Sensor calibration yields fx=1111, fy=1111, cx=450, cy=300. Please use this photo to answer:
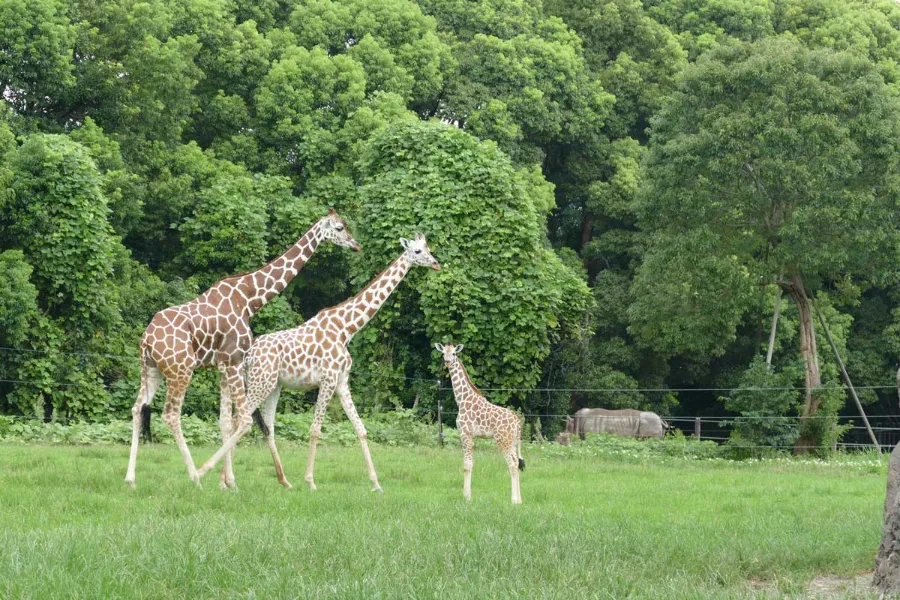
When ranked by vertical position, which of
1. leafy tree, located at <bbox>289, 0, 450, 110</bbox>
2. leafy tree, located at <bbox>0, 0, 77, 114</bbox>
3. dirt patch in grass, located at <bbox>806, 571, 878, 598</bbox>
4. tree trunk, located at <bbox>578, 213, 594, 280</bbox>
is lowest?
dirt patch in grass, located at <bbox>806, 571, 878, 598</bbox>

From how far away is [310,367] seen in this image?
13758mm

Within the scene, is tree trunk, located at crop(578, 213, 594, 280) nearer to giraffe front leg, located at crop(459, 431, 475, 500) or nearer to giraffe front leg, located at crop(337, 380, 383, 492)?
giraffe front leg, located at crop(337, 380, 383, 492)

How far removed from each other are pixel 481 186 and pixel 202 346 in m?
17.4

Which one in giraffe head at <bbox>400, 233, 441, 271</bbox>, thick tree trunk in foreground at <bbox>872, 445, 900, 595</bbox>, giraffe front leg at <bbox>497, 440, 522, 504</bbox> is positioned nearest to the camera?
thick tree trunk in foreground at <bbox>872, 445, 900, 595</bbox>

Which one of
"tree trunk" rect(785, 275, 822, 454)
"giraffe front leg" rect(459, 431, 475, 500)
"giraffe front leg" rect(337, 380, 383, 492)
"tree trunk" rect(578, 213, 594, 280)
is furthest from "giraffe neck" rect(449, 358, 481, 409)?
"tree trunk" rect(578, 213, 594, 280)

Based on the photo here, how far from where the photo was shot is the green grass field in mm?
6887

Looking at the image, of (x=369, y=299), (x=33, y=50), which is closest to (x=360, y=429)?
(x=369, y=299)

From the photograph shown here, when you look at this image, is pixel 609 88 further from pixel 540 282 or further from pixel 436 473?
pixel 436 473

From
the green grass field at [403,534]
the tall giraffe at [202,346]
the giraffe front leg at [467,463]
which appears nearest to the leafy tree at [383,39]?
the green grass field at [403,534]

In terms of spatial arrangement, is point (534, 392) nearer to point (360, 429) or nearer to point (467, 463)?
point (360, 429)

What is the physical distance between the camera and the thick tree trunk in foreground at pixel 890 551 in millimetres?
7082

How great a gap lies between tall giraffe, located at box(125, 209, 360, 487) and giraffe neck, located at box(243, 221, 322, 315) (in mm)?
13

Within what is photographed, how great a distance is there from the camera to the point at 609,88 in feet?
136

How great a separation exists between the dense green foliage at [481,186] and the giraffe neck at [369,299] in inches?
346
